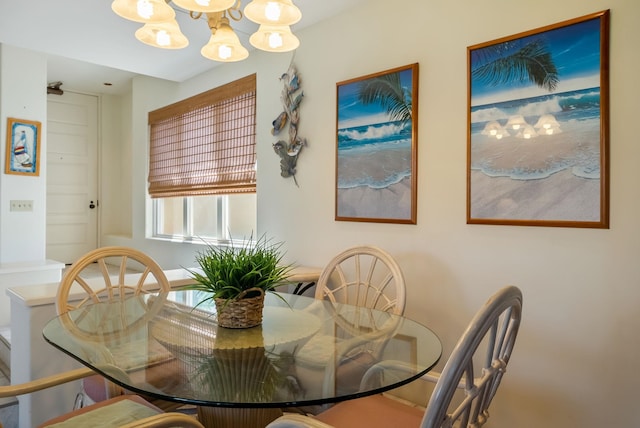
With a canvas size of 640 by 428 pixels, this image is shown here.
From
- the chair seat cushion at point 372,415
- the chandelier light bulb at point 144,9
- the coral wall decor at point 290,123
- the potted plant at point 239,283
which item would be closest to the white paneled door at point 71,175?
the coral wall decor at point 290,123

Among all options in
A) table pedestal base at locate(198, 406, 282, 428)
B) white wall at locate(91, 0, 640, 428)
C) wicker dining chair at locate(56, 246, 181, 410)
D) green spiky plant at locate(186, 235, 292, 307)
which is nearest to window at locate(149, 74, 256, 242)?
white wall at locate(91, 0, 640, 428)

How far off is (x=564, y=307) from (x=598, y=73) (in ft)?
3.05

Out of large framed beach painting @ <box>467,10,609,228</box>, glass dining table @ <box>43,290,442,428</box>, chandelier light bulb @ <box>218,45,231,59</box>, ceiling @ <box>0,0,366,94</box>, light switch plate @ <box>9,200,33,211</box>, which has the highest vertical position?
ceiling @ <box>0,0,366,94</box>

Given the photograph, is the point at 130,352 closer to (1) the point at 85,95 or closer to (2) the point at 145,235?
(2) the point at 145,235

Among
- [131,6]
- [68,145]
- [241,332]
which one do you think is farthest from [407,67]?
[68,145]

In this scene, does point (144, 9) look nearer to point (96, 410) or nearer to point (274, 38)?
point (274, 38)

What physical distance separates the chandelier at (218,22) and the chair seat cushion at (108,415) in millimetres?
1302

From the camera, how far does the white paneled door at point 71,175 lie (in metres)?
5.20

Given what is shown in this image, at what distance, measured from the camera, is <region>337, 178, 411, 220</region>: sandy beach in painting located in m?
2.23

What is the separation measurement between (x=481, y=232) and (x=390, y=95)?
88 centimetres

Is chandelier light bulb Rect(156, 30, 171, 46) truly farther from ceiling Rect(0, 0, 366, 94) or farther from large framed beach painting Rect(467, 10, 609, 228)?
large framed beach painting Rect(467, 10, 609, 228)

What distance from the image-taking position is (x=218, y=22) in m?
1.69

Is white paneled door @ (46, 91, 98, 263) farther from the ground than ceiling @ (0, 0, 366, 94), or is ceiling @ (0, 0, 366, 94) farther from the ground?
ceiling @ (0, 0, 366, 94)

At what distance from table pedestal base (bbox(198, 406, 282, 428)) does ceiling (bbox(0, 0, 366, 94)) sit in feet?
7.13
